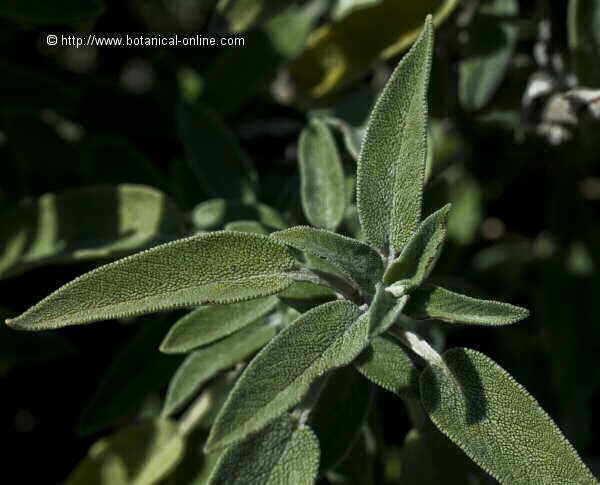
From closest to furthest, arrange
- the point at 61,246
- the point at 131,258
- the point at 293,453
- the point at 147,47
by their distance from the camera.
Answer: the point at 131,258 → the point at 293,453 → the point at 61,246 → the point at 147,47

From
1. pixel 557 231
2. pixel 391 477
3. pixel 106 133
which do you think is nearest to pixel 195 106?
pixel 106 133

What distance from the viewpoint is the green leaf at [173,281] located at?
0.87 m

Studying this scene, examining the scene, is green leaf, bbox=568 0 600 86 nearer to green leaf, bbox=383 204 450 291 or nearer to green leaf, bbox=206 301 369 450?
green leaf, bbox=383 204 450 291

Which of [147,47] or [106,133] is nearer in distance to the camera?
[106,133]

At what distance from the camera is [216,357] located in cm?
120

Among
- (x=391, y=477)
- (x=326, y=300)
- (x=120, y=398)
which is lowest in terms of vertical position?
(x=391, y=477)

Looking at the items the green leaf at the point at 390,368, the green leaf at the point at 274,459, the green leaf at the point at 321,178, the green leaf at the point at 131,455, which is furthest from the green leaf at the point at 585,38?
the green leaf at the point at 131,455

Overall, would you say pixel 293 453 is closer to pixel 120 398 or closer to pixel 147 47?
pixel 120 398

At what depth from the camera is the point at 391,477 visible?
1614mm

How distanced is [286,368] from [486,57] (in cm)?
88

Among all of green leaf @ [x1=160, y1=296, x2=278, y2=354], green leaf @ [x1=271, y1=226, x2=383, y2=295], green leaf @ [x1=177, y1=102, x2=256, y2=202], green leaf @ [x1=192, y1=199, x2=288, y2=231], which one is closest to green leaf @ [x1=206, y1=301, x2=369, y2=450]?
green leaf @ [x1=271, y1=226, x2=383, y2=295]

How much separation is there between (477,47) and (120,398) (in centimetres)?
92

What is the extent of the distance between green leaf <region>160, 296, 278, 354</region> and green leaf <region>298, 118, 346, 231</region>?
0.16 meters

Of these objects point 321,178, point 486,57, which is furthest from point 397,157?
point 486,57
